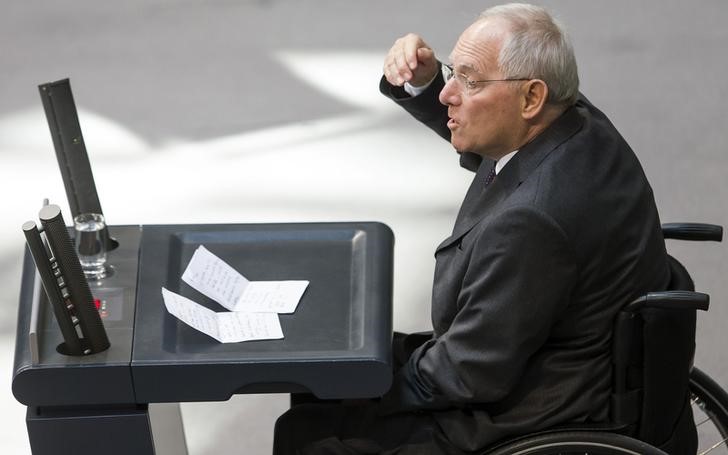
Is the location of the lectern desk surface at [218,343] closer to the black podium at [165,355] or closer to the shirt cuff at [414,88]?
the black podium at [165,355]

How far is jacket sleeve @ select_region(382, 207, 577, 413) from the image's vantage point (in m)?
2.41

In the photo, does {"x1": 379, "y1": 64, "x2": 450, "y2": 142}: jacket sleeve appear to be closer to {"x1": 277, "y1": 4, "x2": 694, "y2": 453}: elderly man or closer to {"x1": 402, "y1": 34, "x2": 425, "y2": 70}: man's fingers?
{"x1": 402, "y1": 34, "x2": 425, "y2": 70}: man's fingers

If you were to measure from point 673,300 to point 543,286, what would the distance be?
0.25m

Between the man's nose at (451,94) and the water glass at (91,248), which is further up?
the man's nose at (451,94)

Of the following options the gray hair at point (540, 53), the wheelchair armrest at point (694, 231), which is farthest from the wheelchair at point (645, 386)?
the gray hair at point (540, 53)

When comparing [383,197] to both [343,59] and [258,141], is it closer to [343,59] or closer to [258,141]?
[258,141]

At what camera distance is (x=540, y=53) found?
8.34 ft

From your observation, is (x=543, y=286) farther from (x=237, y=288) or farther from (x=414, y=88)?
(x=414, y=88)

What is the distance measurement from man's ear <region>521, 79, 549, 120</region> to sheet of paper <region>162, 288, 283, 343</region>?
2.24 ft

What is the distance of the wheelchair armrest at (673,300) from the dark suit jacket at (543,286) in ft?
0.20

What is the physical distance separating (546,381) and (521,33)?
27.9 inches

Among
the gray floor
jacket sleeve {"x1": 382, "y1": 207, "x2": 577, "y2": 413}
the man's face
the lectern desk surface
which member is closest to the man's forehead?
the man's face

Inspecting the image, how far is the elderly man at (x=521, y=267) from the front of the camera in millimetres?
2434

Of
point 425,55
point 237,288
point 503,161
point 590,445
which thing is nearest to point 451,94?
point 503,161
